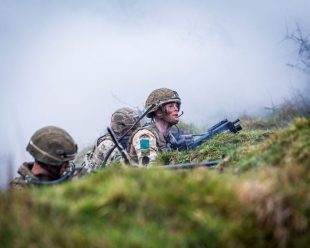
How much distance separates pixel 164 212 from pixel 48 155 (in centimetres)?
353

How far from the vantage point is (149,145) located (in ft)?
38.8

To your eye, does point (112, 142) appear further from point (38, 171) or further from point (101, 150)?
point (38, 171)

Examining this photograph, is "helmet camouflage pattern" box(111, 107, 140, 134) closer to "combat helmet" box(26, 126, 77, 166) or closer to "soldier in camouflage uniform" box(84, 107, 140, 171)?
"soldier in camouflage uniform" box(84, 107, 140, 171)

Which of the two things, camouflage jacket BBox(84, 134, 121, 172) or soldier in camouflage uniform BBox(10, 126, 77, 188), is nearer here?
soldier in camouflage uniform BBox(10, 126, 77, 188)

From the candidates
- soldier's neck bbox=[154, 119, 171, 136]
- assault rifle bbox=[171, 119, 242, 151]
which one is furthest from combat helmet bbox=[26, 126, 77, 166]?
assault rifle bbox=[171, 119, 242, 151]

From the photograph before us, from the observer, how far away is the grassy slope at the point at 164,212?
414cm

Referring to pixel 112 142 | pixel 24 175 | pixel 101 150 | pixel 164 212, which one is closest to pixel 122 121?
pixel 112 142

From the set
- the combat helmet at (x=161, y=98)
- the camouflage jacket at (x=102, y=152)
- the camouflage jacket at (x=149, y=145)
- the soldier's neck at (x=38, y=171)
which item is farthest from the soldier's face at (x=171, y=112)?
the soldier's neck at (x=38, y=171)

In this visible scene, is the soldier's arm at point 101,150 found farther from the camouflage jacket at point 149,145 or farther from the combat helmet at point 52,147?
the combat helmet at point 52,147

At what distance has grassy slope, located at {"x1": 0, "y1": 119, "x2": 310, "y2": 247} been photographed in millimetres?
4141

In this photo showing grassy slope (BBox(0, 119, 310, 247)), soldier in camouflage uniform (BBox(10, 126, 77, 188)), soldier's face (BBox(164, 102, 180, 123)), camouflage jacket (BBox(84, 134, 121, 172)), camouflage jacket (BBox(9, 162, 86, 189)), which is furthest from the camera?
camouflage jacket (BBox(84, 134, 121, 172))

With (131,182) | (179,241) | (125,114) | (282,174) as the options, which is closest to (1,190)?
(131,182)

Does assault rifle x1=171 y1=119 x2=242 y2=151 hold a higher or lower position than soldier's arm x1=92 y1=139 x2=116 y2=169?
lower

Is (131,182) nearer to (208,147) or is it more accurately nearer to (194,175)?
(194,175)
